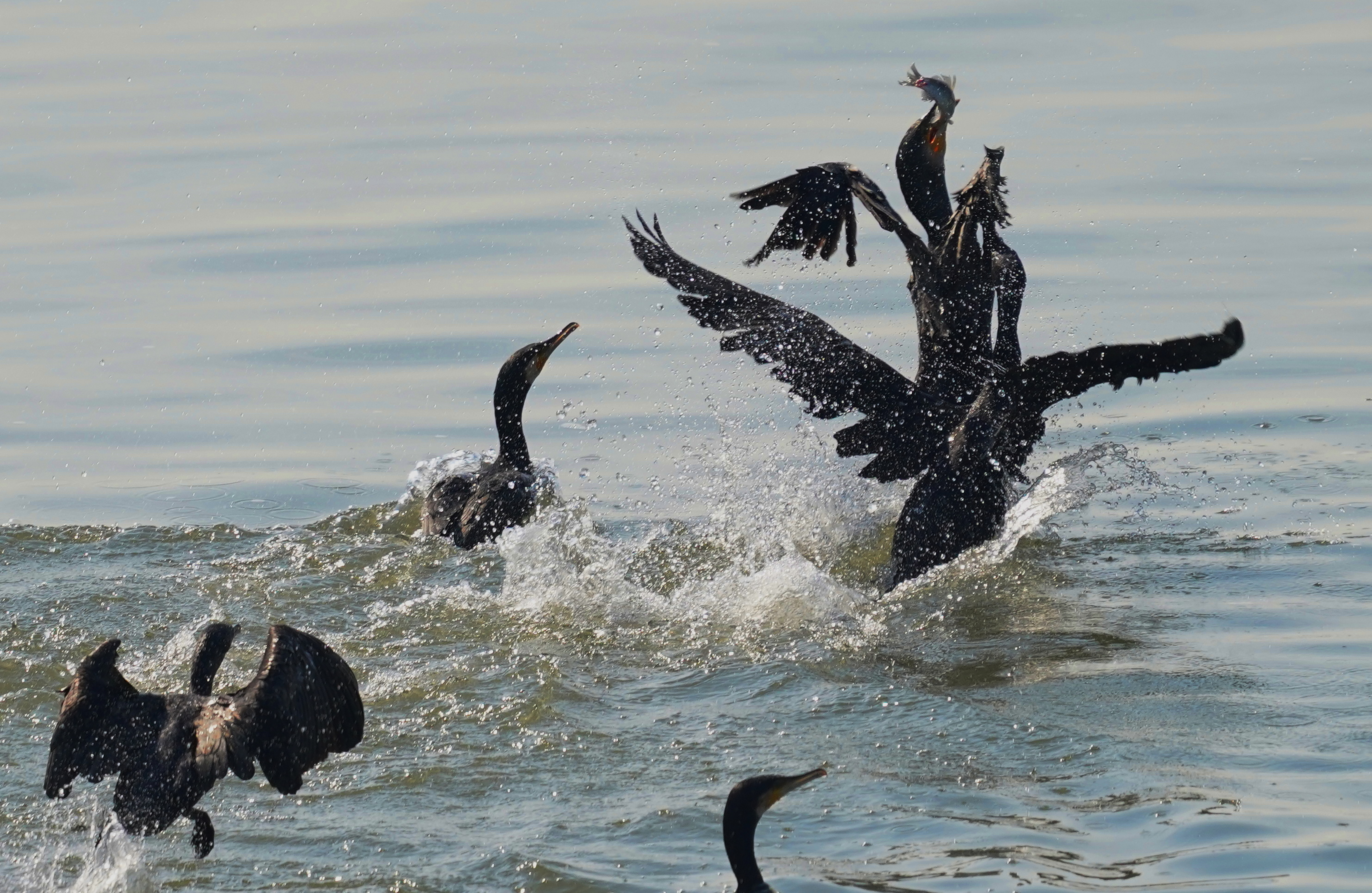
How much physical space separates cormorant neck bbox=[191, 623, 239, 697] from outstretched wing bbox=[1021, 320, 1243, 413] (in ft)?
12.1

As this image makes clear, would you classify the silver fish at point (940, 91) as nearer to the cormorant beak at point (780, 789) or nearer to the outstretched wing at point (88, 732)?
the cormorant beak at point (780, 789)

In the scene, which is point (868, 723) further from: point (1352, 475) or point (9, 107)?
point (9, 107)

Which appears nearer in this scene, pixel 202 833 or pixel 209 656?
pixel 202 833

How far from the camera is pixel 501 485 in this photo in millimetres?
9398

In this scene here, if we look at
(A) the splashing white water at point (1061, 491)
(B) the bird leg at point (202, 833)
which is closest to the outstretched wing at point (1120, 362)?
(A) the splashing white water at point (1061, 491)

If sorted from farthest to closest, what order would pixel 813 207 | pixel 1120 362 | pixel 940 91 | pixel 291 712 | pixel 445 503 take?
pixel 813 207 → pixel 940 91 → pixel 445 503 → pixel 1120 362 → pixel 291 712

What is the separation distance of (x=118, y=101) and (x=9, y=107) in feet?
2.77

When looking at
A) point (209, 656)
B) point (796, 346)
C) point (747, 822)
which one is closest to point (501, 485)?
point (796, 346)

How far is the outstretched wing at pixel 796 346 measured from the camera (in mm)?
9219

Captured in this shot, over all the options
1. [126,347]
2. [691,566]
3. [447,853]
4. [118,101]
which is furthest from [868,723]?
[118,101]

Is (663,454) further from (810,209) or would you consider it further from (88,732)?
(88,732)

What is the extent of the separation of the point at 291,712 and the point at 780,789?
53.1 inches

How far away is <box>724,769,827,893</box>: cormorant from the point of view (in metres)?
5.29

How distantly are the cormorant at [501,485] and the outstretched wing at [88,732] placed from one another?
11.0 ft
